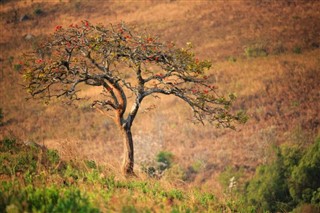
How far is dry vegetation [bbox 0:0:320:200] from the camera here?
3969cm

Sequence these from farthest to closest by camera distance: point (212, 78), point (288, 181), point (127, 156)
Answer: point (212, 78) → point (288, 181) → point (127, 156)

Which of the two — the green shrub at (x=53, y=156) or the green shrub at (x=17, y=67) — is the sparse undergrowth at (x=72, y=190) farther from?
the green shrub at (x=17, y=67)

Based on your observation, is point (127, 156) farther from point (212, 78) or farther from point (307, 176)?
point (212, 78)

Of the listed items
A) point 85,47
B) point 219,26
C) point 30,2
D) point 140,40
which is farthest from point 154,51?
point 30,2

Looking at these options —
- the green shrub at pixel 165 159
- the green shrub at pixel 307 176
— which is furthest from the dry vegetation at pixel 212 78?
the green shrub at pixel 307 176

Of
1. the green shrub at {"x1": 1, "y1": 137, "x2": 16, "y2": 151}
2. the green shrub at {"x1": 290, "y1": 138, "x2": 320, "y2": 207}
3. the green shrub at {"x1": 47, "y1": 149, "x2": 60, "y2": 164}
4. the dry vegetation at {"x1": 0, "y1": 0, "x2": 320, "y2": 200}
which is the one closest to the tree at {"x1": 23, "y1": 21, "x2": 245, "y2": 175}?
the green shrub at {"x1": 1, "y1": 137, "x2": 16, "y2": 151}

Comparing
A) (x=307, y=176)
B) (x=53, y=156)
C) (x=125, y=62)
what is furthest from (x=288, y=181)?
(x=53, y=156)

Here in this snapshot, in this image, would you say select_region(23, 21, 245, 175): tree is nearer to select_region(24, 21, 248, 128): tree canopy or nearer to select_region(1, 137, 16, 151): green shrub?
select_region(24, 21, 248, 128): tree canopy

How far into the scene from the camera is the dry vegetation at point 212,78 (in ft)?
130

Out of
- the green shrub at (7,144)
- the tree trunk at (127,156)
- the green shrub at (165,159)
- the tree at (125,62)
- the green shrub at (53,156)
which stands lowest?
the green shrub at (165,159)

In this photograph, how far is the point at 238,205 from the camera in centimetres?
1027

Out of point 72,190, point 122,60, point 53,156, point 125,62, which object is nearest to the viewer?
point 72,190

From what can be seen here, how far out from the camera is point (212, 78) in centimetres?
5122

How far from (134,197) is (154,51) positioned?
6337mm
